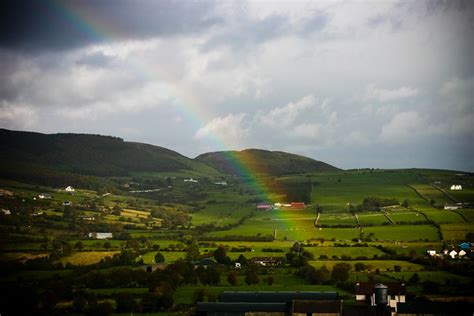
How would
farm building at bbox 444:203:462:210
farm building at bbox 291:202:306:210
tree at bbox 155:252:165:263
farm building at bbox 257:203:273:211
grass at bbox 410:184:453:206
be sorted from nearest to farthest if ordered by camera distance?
1. tree at bbox 155:252:165:263
2. farm building at bbox 444:203:462:210
3. grass at bbox 410:184:453:206
4. farm building at bbox 291:202:306:210
5. farm building at bbox 257:203:273:211

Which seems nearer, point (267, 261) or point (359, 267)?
point (359, 267)

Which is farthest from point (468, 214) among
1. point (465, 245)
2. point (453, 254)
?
point (453, 254)

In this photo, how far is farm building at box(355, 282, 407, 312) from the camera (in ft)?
190

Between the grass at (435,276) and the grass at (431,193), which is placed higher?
the grass at (431,193)

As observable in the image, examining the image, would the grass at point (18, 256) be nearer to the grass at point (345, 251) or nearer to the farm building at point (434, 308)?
the grass at point (345, 251)

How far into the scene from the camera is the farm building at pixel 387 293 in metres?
58.0

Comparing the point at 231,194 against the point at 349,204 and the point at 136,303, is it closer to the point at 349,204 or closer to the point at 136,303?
the point at 349,204

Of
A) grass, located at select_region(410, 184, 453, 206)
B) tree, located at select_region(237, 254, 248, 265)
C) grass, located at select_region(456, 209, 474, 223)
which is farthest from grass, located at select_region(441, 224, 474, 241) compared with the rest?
tree, located at select_region(237, 254, 248, 265)

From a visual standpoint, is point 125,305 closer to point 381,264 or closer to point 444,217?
point 381,264

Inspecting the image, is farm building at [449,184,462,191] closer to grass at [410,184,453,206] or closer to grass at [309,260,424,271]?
grass at [410,184,453,206]

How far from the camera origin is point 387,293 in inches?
2254

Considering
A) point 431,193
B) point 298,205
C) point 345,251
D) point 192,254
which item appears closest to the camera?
point 192,254

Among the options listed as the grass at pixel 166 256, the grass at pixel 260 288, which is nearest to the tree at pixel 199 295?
the grass at pixel 260 288

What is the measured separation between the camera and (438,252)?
283 ft
